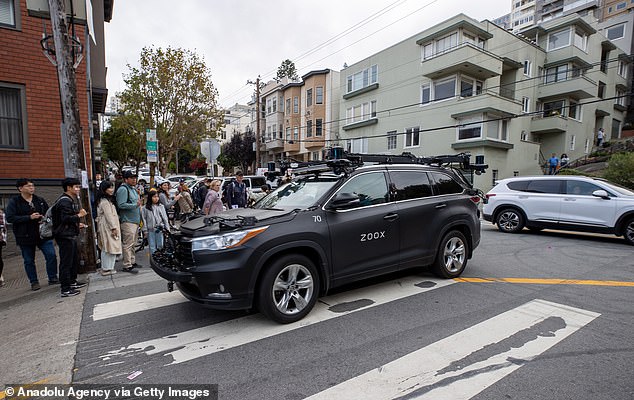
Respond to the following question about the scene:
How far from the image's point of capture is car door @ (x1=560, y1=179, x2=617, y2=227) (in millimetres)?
8562

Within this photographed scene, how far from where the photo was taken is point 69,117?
6207 millimetres

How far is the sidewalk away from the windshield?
274 cm

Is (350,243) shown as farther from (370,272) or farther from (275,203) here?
(275,203)

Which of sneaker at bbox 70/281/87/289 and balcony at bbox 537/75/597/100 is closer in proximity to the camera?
sneaker at bbox 70/281/87/289

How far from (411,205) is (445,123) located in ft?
65.0

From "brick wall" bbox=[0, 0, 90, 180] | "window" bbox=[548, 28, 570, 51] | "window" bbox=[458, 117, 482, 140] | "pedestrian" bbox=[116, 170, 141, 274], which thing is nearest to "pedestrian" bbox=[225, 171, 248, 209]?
"pedestrian" bbox=[116, 170, 141, 274]

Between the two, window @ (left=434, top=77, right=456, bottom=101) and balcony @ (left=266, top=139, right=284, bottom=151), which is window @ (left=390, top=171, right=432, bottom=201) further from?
balcony @ (left=266, top=139, right=284, bottom=151)

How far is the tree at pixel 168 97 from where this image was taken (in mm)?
19922

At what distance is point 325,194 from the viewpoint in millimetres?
4328

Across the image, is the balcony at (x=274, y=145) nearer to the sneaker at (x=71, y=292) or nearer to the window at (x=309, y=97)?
the window at (x=309, y=97)

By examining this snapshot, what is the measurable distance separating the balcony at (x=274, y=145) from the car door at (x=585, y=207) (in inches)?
1221

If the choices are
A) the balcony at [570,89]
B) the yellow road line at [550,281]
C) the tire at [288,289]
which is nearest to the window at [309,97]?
the balcony at [570,89]

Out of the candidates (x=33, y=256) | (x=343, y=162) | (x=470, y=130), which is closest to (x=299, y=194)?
(x=343, y=162)

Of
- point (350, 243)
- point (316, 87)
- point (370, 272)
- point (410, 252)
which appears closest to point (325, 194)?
point (350, 243)
